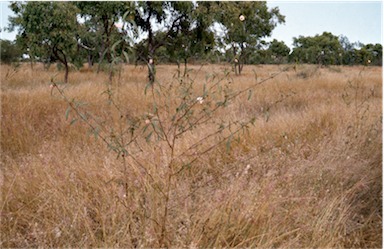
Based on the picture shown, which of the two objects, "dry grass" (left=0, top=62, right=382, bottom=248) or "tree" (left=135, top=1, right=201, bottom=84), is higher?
"tree" (left=135, top=1, right=201, bottom=84)

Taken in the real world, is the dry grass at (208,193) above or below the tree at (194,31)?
below

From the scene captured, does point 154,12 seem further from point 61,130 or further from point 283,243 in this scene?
point 283,243

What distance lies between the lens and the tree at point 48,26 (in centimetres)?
982

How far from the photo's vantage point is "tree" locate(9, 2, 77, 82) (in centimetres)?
982

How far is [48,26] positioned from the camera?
389 inches

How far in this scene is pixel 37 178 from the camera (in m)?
2.25

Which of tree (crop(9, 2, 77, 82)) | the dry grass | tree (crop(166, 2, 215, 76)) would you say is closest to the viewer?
the dry grass

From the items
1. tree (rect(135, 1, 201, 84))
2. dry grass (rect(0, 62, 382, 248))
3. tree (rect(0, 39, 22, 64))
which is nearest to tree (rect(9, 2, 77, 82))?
tree (rect(135, 1, 201, 84))

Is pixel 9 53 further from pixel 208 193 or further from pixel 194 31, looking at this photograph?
pixel 208 193

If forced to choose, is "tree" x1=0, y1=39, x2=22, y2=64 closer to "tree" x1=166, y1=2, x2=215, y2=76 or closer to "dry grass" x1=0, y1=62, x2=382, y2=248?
"tree" x1=166, y1=2, x2=215, y2=76

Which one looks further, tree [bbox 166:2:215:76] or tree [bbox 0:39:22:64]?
tree [bbox 0:39:22:64]

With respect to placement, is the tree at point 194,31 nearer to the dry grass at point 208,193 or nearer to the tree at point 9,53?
the dry grass at point 208,193

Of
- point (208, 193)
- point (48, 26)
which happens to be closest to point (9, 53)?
point (48, 26)

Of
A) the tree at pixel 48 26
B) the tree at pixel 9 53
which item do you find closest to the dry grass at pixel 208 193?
the tree at pixel 48 26
